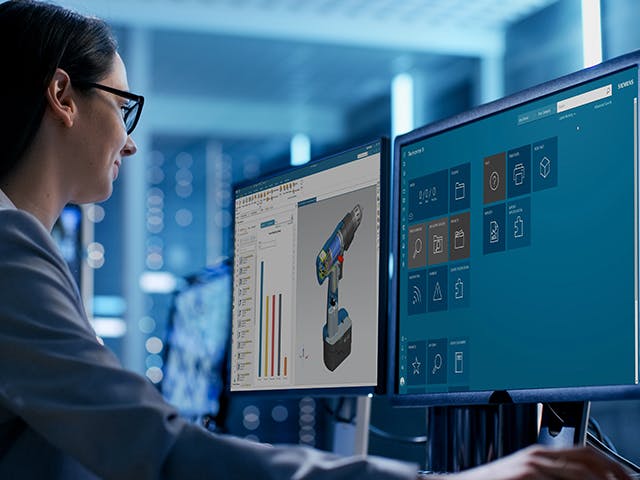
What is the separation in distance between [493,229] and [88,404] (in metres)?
0.59

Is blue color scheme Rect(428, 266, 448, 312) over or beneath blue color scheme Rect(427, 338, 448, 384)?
over

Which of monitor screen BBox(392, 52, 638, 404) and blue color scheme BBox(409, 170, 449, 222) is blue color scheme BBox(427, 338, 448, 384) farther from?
blue color scheme BBox(409, 170, 449, 222)

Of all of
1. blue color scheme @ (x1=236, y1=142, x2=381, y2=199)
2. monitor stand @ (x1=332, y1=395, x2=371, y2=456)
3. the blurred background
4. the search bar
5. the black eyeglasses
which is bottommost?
monitor stand @ (x1=332, y1=395, x2=371, y2=456)

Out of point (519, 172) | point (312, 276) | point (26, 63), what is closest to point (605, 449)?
point (519, 172)

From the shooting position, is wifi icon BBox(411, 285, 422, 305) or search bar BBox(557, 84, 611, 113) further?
wifi icon BBox(411, 285, 422, 305)

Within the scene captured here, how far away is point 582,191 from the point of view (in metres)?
1.16

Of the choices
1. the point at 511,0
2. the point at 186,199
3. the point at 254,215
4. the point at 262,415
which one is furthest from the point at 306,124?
the point at 254,215

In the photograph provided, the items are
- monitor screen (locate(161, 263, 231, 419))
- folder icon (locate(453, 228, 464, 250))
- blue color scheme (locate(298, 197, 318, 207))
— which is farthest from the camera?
monitor screen (locate(161, 263, 231, 419))

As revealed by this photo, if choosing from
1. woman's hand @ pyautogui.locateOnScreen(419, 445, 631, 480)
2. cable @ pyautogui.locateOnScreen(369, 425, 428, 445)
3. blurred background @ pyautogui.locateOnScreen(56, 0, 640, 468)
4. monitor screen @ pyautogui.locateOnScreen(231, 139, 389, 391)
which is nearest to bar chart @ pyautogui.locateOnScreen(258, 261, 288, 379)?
monitor screen @ pyautogui.locateOnScreen(231, 139, 389, 391)

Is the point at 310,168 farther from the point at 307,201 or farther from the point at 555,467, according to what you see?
the point at 555,467

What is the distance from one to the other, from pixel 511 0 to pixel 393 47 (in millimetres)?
A: 698

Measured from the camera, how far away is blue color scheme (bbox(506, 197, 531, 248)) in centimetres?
123

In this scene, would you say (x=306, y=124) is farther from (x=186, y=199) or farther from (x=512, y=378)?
(x=512, y=378)

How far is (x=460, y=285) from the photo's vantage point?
1.33 m
